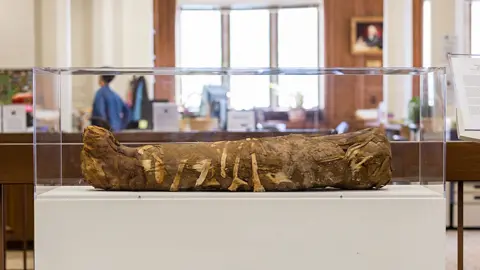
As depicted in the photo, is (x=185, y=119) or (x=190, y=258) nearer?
(x=190, y=258)

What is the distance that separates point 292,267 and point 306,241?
65 mm

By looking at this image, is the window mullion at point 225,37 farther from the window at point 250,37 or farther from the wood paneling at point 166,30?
the wood paneling at point 166,30

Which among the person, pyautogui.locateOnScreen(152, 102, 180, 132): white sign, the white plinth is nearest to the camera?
the white plinth

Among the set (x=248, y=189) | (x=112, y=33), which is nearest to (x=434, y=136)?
(x=248, y=189)

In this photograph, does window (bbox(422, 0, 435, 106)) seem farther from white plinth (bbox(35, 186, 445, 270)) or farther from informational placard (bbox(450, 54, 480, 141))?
white plinth (bbox(35, 186, 445, 270))

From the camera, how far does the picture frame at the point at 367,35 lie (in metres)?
9.96

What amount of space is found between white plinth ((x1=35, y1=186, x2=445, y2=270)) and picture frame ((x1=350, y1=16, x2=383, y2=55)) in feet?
28.6

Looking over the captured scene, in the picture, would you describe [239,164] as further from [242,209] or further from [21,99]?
[21,99]

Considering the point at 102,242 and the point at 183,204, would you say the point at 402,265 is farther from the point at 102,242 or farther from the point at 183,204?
the point at 102,242

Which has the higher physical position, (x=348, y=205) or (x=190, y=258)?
(x=348, y=205)

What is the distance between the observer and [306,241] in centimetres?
149

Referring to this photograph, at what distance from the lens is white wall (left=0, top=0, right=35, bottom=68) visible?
25.2 feet

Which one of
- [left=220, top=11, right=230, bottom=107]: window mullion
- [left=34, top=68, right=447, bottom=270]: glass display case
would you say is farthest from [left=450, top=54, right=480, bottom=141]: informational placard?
[left=220, top=11, right=230, bottom=107]: window mullion

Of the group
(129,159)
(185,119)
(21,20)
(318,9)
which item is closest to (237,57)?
(318,9)
